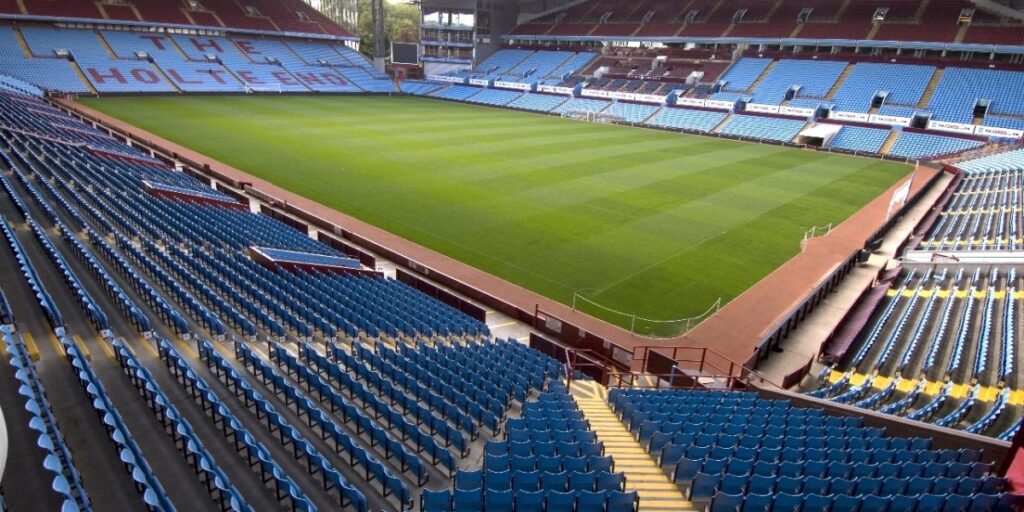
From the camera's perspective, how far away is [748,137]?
4734 centimetres

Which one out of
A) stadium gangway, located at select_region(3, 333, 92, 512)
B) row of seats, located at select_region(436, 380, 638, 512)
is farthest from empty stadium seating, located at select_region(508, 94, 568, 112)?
stadium gangway, located at select_region(3, 333, 92, 512)

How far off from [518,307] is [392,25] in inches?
4383

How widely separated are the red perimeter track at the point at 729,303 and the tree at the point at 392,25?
240 ft

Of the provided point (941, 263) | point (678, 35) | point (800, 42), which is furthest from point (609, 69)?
point (941, 263)

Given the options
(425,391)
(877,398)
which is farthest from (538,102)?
(425,391)

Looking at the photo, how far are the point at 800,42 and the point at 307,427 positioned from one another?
196 ft

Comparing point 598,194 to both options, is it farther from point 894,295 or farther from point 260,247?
point 260,247

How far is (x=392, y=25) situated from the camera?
4466 inches

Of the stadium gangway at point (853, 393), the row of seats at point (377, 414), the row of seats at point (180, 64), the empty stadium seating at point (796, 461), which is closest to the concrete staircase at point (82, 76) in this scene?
the row of seats at point (180, 64)

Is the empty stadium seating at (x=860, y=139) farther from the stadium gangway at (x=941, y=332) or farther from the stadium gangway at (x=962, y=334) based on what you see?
the stadium gangway at (x=962, y=334)

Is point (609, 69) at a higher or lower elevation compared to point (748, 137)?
higher

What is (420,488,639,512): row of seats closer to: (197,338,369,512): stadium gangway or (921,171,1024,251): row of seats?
(197,338,369,512): stadium gangway

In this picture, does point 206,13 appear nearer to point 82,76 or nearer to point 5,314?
point 82,76

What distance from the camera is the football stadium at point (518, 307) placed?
7047 mm
